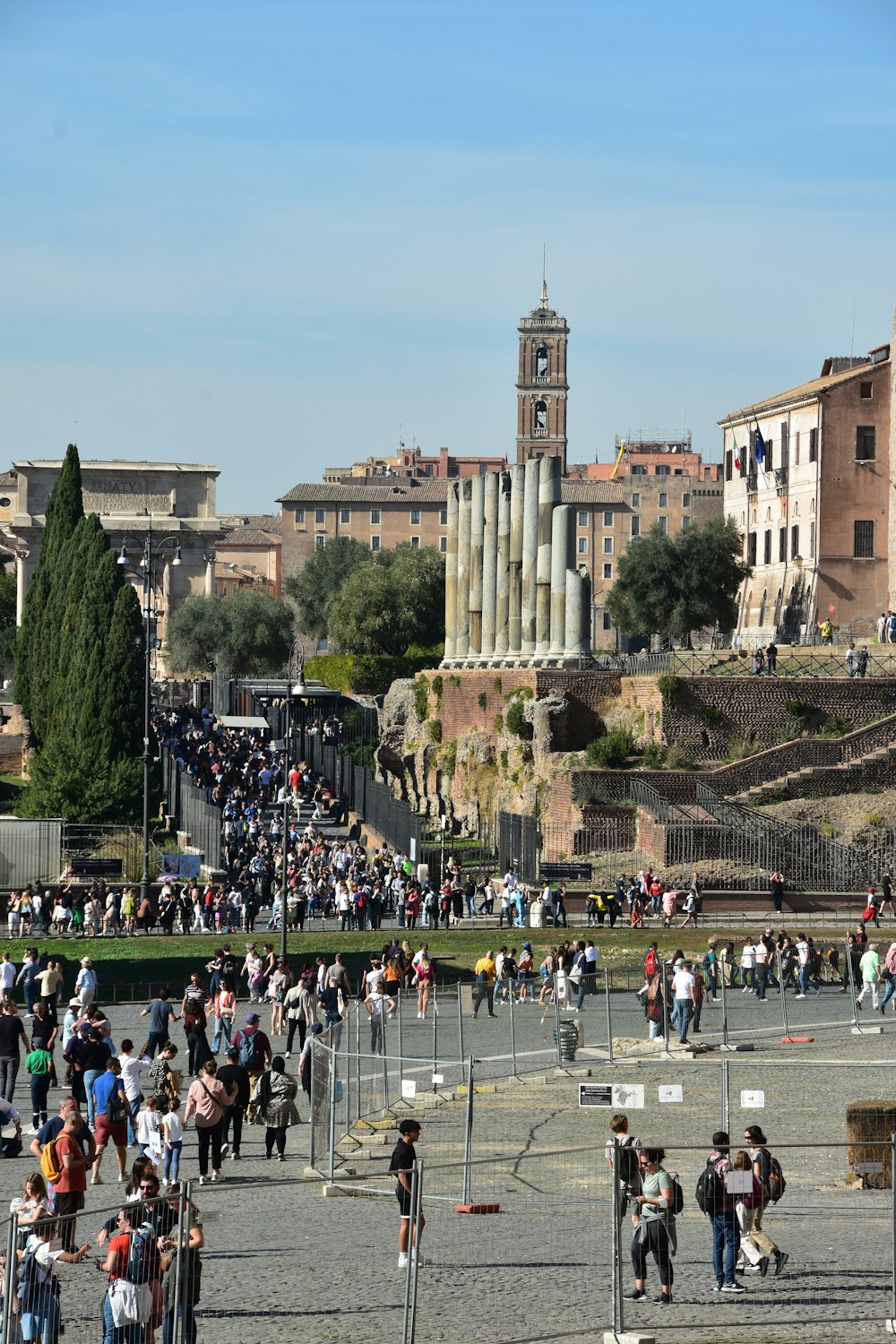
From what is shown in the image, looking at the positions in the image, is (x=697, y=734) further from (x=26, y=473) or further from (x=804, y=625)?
(x=26, y=473)

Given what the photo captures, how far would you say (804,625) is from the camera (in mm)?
66812

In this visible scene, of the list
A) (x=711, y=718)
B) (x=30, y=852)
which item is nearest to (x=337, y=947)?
(x=30, y=852)

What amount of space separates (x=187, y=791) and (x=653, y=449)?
105786 mm

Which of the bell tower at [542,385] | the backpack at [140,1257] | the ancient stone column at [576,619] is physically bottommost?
the backpack at [140,1257]

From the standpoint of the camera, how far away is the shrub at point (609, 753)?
48.4 m

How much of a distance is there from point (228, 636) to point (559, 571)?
5743cm

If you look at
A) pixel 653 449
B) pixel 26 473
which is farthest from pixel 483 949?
pixel 653 449

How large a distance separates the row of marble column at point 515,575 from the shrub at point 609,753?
585 cm

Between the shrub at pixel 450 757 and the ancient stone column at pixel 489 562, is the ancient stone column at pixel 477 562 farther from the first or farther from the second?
the shrub at pixel 450 757

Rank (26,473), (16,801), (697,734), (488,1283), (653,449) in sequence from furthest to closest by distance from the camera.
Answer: (653,449) < (26,473) < (16,801) < (697,734) < (488,1283)

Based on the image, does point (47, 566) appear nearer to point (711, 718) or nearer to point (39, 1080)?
point (711, 718)

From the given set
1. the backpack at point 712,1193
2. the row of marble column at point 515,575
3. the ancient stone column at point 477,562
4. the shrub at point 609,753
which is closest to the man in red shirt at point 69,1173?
the backpack at point 712,1193

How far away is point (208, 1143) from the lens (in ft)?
60.3

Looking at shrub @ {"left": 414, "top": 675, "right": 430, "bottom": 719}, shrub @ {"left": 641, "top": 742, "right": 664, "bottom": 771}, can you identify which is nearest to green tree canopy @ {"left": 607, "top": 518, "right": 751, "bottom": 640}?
shrub @ {"left": 414, "top": 675, "right": 430, "bottom": 719}
